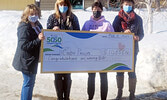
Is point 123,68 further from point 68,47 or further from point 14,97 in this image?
point 14,97

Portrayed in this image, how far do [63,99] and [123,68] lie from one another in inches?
49.2

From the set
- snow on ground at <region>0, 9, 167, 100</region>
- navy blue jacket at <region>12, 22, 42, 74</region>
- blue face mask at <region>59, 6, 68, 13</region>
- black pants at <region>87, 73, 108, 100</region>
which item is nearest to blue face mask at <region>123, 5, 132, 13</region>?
blue face mask at <region>59, 6, 68, 13</region>

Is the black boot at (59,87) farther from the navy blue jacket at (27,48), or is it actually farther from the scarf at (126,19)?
the scarf at (126,19)

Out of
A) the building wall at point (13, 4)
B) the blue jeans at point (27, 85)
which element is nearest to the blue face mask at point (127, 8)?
the blue jeans at point (27, 85)

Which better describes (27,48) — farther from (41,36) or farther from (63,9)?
(63,9)

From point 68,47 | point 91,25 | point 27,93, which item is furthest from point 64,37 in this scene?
point 27,93

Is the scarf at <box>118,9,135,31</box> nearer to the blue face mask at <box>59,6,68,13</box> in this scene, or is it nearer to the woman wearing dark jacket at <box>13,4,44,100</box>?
the blue face mask at <box>59,6,68,13</box>

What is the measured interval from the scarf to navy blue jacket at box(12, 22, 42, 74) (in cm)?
170

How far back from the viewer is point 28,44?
4191 millimetres

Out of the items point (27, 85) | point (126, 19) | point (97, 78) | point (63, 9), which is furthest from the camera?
point (97, 78)

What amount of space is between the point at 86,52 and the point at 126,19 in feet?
3.30

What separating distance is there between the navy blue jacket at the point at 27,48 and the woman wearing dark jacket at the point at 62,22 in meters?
0.46

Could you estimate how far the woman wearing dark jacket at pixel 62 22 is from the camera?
15.2 ft

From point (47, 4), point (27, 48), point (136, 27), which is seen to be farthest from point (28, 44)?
point (47, 4)
